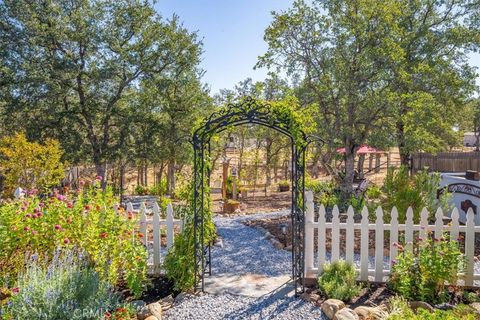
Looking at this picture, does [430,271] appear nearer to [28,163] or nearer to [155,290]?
[155,290]

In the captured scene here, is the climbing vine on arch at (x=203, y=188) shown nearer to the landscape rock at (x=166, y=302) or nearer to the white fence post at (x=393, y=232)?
the landscape rock at (x=166, y=302)

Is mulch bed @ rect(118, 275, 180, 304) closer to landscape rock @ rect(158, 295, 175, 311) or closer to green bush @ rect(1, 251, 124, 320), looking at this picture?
landscape rock @ rect(158, 295, 175, 311)

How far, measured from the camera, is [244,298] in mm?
3756

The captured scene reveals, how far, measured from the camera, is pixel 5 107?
11.2 m

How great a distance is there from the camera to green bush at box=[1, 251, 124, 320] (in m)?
2.69

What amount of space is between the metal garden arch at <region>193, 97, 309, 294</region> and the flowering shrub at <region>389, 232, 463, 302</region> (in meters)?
1.05

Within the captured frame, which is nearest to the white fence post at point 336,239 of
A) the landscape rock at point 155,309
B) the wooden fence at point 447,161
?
the landscape rock at point 155,309

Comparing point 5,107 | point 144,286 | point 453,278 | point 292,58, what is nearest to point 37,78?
point 5,107

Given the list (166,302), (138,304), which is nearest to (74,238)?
(138,304)

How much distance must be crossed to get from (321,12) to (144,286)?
6.25 meters

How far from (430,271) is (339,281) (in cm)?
90

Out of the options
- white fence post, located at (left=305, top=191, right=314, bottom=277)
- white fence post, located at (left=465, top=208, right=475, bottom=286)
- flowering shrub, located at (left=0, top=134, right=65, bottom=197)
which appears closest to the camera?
white fence post, located at (left=465, top=208, right=475, bottom=286)

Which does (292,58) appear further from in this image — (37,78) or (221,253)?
(37,78)

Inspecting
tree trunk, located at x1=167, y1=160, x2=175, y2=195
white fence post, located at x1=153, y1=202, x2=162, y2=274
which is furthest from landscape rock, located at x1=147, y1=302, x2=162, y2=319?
tree trunk, located at x1=167, y1=160, x2=175, y2=195
